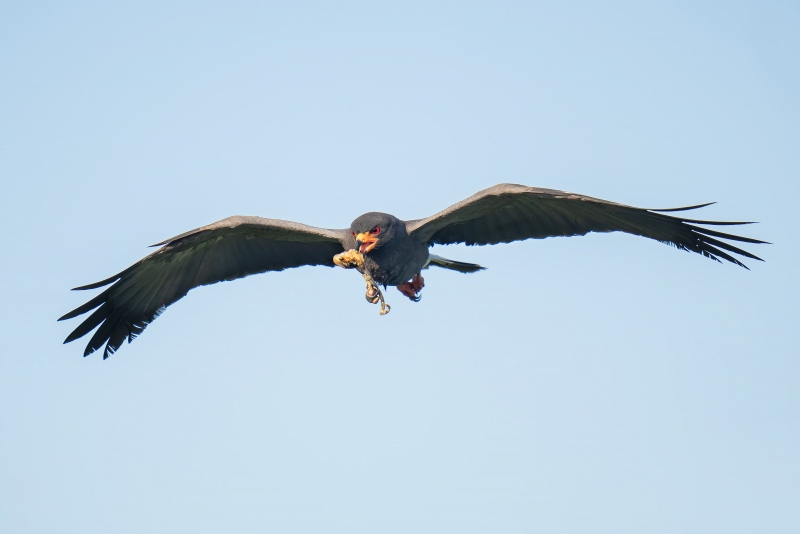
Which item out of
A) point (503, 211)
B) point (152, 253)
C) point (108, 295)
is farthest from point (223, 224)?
point (503, 211)

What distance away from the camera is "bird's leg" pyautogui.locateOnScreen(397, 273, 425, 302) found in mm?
13250

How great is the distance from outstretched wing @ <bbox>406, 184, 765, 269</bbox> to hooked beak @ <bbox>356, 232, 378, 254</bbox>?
0.89 m

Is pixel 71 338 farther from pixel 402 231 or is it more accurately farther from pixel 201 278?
pixel 402 231

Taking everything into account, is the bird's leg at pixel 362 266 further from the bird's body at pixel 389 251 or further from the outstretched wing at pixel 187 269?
the outstretched wing at pixel 187 269

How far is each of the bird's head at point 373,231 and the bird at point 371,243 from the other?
11 mm

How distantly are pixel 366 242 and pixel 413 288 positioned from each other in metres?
1.74

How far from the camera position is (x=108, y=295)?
1306 centimetres

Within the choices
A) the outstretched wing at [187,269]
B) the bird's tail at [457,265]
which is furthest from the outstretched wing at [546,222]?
the outstretched wing at [187,269]

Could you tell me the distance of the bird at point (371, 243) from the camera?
11.8m

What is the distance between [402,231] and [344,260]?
803 millimetres

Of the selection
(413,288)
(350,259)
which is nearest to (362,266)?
(350,259)

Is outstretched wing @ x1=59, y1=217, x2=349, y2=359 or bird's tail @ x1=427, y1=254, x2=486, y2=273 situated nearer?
outstretched wing @ x1=59, y1=217, x2=349, y2=359

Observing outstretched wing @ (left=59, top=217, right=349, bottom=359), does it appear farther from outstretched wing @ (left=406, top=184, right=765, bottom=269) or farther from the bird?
outstretched wing @ (left=406, top=184, right=765, bottom=269)

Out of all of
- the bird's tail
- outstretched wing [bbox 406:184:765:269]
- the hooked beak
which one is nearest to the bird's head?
the hooked beak
